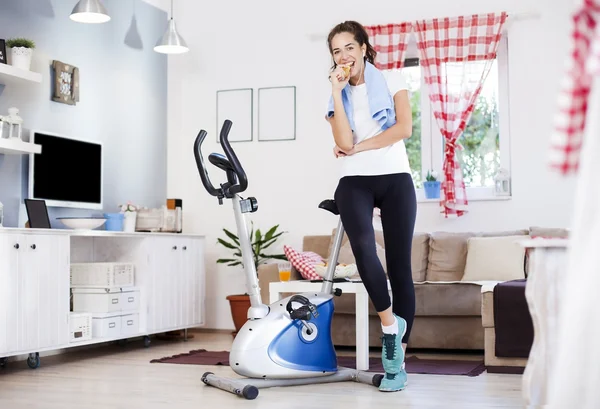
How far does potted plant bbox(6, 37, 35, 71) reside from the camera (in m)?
4.60

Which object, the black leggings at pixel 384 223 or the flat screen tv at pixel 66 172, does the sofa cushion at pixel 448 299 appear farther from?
the flat screen tv at pixel 66 172

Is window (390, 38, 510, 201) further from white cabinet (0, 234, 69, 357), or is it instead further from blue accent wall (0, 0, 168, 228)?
white cabinet (0, 234, 69, 357)

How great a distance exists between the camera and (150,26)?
246 inches

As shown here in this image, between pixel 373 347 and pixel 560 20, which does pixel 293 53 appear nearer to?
pixel 560 20

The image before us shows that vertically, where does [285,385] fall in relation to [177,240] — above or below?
below

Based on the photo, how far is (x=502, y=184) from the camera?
5.57 m

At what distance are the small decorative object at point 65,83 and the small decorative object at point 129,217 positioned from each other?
30.7 inches

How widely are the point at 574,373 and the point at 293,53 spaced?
5.05 meters

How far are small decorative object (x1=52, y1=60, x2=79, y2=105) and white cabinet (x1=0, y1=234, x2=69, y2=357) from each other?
1.13m

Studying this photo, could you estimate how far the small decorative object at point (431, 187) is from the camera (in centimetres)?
563

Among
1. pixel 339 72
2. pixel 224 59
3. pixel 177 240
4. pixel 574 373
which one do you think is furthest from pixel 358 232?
pixel 224 59

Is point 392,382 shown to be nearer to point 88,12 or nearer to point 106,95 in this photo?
point 88,12

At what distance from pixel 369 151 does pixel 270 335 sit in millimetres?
→ 867

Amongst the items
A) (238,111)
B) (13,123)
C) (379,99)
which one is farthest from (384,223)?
(238,111)
